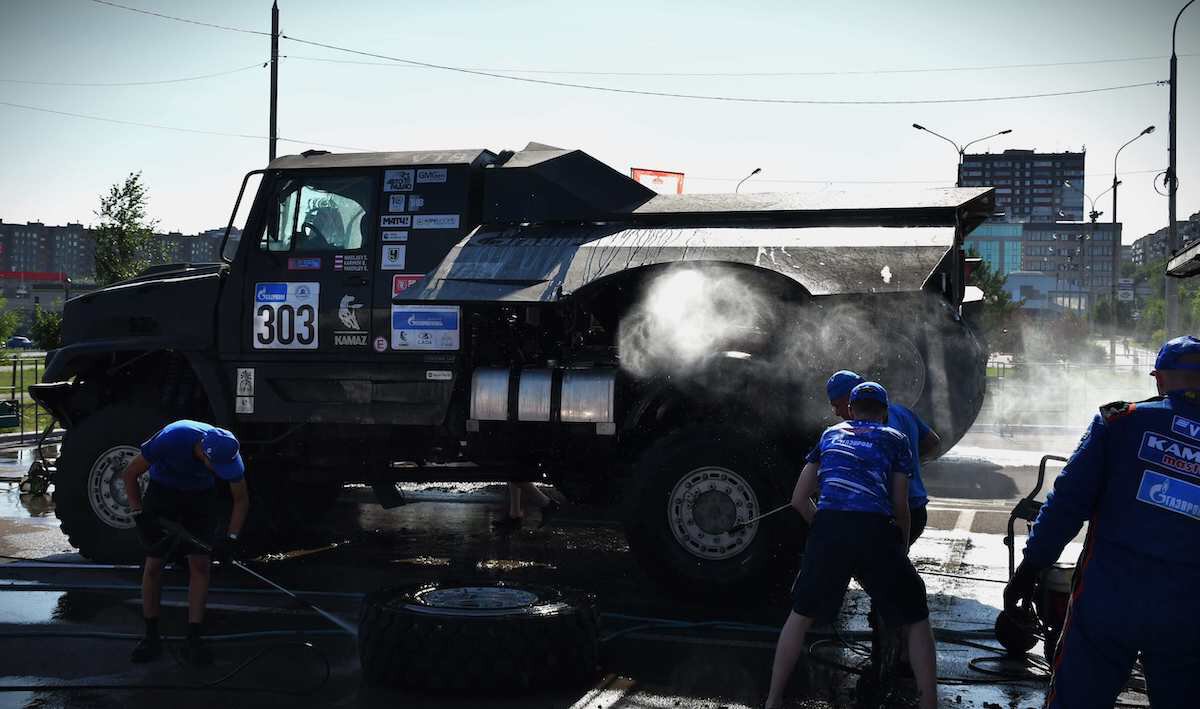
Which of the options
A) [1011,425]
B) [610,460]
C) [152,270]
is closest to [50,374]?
[152,270]

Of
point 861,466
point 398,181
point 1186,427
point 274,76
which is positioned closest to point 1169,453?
point 1186,427

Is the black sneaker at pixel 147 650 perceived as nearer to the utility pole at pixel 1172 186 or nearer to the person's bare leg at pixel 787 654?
the person's bare leg at pixel 787 654

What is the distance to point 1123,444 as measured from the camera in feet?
12.7

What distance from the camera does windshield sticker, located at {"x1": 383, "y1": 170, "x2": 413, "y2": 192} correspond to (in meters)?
8.88

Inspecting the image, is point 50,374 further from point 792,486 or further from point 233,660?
point 792,486

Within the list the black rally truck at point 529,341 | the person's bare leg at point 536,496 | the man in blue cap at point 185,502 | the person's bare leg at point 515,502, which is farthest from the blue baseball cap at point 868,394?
the person's bare leg at point 536,496

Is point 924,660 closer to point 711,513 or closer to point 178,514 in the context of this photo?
point 711,513

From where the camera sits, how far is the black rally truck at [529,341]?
25.1 ft

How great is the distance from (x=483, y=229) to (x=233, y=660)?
147 inches

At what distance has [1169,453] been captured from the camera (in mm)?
3795

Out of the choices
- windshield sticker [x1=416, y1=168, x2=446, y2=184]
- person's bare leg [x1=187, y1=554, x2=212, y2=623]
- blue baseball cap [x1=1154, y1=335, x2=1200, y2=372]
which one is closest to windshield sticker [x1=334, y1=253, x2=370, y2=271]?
windshield sticker [x1=416, y1=168, x2=446, y2=184]

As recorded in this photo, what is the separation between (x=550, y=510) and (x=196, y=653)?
602 centimetres

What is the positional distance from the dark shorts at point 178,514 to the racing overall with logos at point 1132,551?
4543mm

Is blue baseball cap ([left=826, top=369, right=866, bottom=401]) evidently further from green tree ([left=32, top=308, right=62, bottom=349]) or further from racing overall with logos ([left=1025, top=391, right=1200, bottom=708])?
green tree ([left=32, top=308, right=62, bottom=349])
